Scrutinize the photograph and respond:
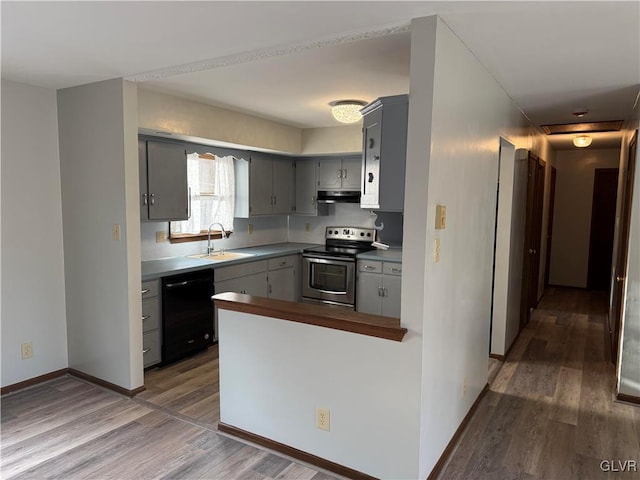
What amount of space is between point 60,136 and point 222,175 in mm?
1729

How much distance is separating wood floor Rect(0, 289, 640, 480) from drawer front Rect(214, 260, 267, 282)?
0.79 m

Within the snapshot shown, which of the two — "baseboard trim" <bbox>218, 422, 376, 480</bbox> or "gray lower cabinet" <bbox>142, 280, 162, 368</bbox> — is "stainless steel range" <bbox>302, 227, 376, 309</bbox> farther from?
"baseboard trim" <bbox>218, 422, 376, 480</bbox>

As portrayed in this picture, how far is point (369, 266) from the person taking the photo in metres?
4.75

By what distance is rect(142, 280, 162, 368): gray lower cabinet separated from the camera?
3.56m

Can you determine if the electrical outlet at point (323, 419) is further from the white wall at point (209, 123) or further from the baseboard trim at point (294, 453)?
the white wall at point (209, 123)

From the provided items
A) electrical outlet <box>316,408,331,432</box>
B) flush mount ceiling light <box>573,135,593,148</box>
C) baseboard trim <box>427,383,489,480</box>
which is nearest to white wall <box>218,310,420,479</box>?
electrical outlet <box>316,408,331,432</box>

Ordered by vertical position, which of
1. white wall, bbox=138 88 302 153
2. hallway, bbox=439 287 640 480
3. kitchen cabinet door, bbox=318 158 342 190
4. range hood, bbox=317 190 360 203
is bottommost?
hallway, bbox=439 287 640 480

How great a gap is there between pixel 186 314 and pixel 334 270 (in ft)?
5.78

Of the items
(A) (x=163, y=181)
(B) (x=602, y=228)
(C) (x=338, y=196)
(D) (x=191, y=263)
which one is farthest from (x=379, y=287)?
(B) (x=602, y=228)

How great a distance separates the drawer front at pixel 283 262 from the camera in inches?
192

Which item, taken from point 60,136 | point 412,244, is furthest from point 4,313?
point 412,244

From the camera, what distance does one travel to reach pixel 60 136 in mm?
3461

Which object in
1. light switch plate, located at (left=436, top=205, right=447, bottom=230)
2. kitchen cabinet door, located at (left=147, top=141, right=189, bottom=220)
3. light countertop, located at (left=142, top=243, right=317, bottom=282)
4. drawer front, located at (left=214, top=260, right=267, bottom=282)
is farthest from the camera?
drawer front, located at (left=214, top=260, right=267, bottom=282)

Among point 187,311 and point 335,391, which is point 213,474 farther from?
point 187,311
